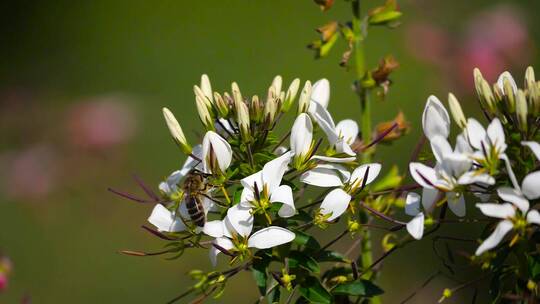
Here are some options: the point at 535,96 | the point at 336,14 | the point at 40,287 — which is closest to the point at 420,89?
the point at 336,14

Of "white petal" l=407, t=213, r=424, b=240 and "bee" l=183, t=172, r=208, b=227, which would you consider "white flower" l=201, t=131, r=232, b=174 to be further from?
"white petal" l=407, t=213, r=424, b=240

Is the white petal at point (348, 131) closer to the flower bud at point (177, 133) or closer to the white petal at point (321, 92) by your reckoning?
the white petal at point (321, 92)

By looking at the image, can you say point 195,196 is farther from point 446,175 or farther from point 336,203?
point 446,175

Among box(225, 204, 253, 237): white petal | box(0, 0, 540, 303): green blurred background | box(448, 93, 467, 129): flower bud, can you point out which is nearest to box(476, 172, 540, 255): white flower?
box(448, 93, 467, 129): flower bud

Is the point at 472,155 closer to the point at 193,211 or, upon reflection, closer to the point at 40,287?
the point at 193,211

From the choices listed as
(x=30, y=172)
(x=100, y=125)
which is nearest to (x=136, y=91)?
(x=100, y=125)

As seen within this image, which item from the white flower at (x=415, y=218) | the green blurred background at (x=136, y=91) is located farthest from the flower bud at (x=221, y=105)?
the green blurred background at (x=136, y=91)
